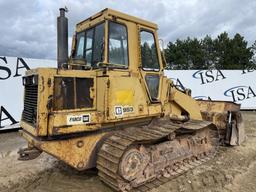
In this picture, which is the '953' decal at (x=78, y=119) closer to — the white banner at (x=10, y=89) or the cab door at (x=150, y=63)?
the cab door at (x=150, y=63)

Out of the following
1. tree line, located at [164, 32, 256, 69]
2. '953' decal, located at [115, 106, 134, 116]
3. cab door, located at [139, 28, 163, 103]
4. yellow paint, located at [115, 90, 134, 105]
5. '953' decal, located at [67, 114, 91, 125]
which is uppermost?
tree line, located at [164, 32, 256, 69]

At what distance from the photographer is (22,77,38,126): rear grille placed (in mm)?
4344

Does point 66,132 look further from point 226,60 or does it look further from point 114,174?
point 226,60

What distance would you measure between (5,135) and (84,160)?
646 cm

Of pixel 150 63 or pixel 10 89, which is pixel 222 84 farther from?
pixel 10 89

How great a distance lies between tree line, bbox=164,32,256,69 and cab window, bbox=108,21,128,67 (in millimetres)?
30263

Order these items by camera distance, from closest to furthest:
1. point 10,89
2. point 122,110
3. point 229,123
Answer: point 122,110, point 229,123, point 10,89

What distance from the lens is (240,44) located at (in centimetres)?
3547

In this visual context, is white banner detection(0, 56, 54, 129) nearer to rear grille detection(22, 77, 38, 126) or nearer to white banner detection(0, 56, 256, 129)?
rear grille detection(22, 77, 38, 126)

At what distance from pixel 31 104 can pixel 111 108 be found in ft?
4.53

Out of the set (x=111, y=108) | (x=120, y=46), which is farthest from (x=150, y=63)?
(x=111, y=108)

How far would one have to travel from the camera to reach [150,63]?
17.9ft

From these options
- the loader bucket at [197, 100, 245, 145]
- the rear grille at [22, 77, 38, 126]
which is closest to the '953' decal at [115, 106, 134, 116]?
the rear grille at [22, 77, 38, 126]

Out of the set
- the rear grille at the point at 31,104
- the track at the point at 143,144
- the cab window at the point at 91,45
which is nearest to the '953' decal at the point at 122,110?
the track at the point at 143,144
